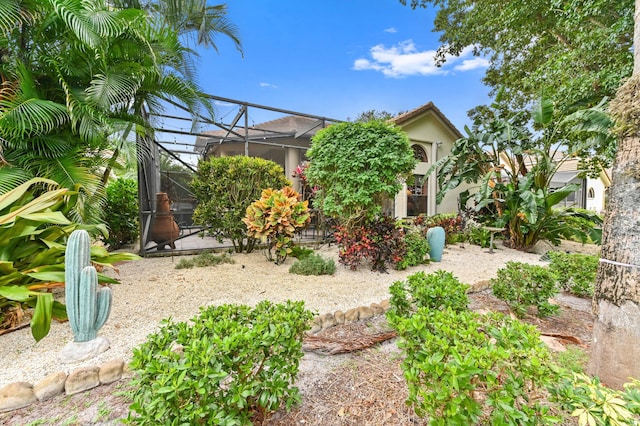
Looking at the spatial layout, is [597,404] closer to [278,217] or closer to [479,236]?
[278,217]

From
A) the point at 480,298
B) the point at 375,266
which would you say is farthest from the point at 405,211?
the point at 480,298

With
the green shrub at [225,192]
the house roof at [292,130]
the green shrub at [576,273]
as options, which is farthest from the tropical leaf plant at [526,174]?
the green shrub at [225,192]

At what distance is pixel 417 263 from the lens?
5555 mm

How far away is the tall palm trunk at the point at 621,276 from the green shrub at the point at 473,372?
73cm

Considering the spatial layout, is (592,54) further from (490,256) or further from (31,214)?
(31,214)

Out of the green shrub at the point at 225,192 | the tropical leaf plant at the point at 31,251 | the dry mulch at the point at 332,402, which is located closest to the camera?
the dry mulch at the point at 332,402

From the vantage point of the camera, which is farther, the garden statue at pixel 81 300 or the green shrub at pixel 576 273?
the green shrub at pixel 576 273

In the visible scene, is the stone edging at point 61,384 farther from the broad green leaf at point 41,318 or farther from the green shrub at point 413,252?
the green shrub at point 413,252

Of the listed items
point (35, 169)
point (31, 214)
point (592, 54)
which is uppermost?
point (592, 54)

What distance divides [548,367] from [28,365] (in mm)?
3662

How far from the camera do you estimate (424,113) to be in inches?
432

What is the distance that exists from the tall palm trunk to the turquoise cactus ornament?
3986 millimetres

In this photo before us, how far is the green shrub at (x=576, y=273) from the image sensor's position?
3.65 m

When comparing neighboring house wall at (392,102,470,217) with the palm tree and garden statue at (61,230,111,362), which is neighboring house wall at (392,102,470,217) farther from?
garden statue at (61,230,111,362)
